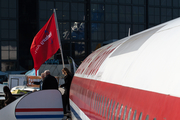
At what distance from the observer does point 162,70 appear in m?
2.03

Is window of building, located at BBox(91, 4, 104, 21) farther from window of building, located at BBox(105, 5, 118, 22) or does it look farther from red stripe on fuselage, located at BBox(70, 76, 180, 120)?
red stripe on fuselage, located at BBox(70, 76, 180, 120)

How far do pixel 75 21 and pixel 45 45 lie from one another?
135 ft

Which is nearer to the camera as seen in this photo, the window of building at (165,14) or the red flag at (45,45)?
the red flag at (45,45)

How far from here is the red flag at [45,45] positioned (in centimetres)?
1101

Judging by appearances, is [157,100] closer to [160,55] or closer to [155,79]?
[155,79]

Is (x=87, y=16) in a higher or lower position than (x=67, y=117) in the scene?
higher

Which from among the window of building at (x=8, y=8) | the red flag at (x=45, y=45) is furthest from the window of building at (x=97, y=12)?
the red flag at (x=45, y=45)

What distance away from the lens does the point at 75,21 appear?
51750mm

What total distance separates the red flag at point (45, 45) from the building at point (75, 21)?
38831 mm

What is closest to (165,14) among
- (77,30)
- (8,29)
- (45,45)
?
(77,30)

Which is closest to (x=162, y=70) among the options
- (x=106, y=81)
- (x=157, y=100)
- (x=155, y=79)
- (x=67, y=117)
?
(x=155, y=79)

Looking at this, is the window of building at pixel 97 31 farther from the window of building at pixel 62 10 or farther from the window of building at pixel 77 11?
the window of building at pixel 62 10

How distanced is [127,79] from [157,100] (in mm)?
715

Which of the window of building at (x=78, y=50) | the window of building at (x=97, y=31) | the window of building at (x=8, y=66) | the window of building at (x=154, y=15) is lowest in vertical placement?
the window of building at (x=8, y=66)
